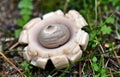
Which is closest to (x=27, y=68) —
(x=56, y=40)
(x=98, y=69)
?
(x=56, y=40)

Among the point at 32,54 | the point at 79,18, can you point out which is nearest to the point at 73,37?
the point at 79,18

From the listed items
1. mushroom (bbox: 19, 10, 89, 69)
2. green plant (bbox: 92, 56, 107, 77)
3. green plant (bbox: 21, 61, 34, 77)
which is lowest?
green plant (bbox: 92, 56, 107, 77)

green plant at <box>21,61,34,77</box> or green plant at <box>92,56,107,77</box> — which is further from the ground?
green plant at <box>21,61,34,77</box>

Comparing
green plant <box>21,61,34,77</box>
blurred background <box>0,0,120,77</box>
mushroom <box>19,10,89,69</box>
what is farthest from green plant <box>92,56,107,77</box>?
green plant <box>21,61,34,77</box>

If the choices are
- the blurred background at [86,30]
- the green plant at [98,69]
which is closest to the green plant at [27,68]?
the blurred background at [86,30]

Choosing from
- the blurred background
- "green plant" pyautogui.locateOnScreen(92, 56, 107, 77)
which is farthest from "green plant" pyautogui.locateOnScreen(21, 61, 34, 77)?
"green plant" pyautogui.locateOnScreen(92, 56, 107, 77)

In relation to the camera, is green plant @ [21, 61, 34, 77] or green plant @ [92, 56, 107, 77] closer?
green plant @ [92, 56, 107, 77]

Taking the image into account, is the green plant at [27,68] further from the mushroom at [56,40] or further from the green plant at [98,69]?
the green plant at [98,69]

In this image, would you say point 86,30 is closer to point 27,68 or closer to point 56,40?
point 56,40

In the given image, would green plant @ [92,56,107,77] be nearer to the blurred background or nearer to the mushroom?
the blurred background
